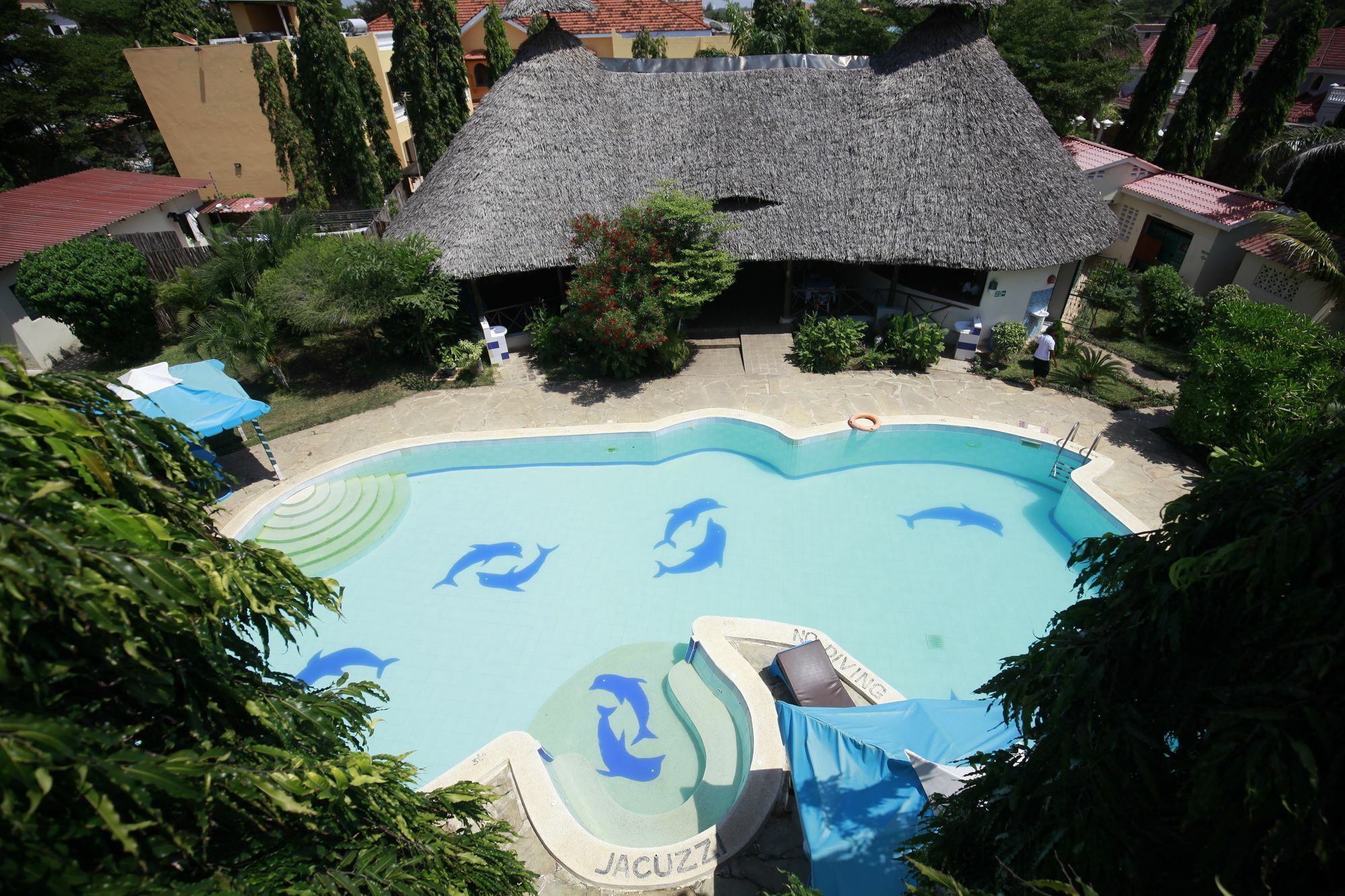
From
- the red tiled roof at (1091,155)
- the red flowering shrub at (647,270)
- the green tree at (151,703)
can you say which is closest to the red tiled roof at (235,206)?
the red flowering shrub at (647,270)

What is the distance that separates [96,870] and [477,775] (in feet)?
16.7

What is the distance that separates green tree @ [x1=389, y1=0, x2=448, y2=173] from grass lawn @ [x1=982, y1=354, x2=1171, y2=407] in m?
18.9

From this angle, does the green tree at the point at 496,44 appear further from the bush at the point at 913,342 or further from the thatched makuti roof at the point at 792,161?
the bush at the point at 913,342

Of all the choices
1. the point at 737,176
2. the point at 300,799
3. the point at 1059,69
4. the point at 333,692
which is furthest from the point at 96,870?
the point at 1059,69

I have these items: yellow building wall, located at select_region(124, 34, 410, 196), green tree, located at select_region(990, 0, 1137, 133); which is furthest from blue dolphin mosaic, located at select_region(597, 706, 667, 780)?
yellow building wall, located at select_region(124, 34, 410, 196)

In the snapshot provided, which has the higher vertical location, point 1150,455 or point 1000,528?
point 1150,455

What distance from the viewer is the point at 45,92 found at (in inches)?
1025

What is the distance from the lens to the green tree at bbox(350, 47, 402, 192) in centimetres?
2284

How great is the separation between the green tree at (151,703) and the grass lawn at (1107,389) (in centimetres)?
1395

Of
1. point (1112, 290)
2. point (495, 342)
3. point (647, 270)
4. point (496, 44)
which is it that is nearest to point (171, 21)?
point (496, 44)

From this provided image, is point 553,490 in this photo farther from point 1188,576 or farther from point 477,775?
point 1188,576

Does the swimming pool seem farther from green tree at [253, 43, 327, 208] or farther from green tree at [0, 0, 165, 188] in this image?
green tree at [0, 0, 165, 188]

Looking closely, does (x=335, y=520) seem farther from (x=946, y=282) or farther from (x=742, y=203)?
(x=946, y=282)

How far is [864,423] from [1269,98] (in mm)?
17141
